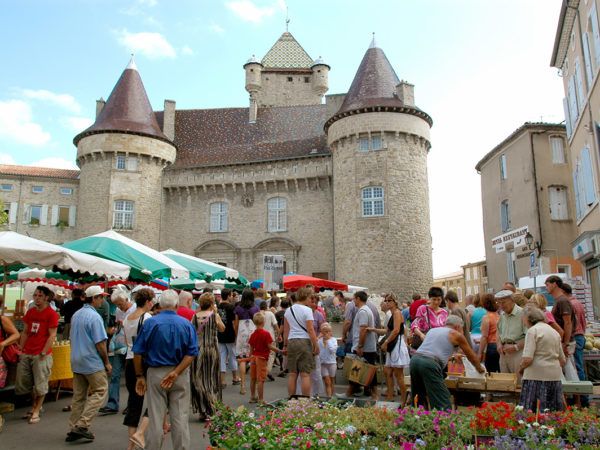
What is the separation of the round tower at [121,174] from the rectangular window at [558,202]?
2059 cm

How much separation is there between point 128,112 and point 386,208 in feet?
52.6

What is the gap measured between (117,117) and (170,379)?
27.0 meters

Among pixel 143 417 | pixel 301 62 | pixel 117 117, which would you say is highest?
pixel 301 62

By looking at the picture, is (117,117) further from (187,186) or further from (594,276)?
(594,276)

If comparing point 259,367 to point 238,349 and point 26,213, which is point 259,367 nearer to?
point 238,349

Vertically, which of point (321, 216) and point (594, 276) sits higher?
point (321, 216)

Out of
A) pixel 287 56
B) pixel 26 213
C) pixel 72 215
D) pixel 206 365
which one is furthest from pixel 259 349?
pixel 287 56

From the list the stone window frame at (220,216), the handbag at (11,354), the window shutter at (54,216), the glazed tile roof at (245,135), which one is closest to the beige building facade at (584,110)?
the handbag at (11,354)

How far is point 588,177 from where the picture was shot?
13.7 m

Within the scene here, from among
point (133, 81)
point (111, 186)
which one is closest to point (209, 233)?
point (111, 186)

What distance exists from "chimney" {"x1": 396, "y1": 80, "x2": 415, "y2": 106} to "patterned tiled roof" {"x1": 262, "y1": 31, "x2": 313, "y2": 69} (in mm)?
13842

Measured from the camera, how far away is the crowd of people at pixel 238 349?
15.0 ft

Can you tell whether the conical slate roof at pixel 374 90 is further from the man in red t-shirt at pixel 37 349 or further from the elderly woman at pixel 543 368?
the elderly woman at pixel 543 368

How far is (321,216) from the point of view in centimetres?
2739
